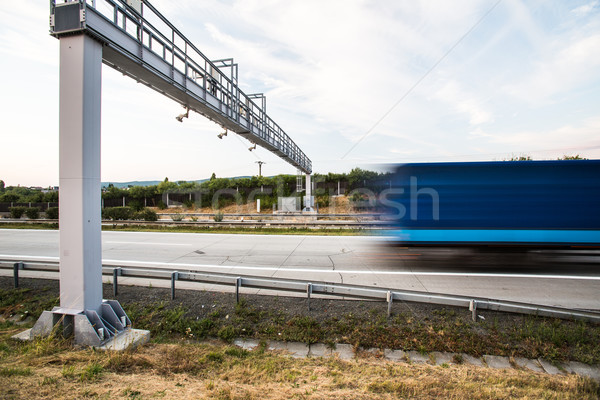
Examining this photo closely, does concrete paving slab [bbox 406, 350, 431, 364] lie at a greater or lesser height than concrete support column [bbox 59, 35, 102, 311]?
lesser

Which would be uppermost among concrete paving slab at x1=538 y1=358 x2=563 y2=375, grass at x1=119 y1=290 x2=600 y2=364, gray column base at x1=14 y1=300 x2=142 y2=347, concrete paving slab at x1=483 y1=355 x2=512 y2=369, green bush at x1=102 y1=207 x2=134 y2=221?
green bush at x1=102 y1=207 x2=134 y2=221

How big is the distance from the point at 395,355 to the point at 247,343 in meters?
2.16

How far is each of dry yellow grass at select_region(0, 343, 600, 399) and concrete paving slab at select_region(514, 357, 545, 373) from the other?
27 centimetres

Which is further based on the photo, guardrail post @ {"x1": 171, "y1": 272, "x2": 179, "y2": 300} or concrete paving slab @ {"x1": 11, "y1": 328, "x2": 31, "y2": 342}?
guardrail post @ {"x1": 171, "y1": 272, "x2": 179, "y2": 300}

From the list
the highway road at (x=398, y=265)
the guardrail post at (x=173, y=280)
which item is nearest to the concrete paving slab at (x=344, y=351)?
the highway road at (x=398, y=265)

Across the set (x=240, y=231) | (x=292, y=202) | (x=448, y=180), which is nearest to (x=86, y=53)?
(x=448, y=180)

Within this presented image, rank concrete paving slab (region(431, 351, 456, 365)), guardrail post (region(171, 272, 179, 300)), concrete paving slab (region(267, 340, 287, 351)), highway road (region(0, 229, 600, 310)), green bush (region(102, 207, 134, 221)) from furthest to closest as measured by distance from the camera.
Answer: green bush (region(102, 207, 134, 221)) < highway road (region(0, 229, 600, 310)) < guardrail post (region(171, 272, 179, 300)) < concrete paving slab (region(267, 340, 287, 351)) < concrete paving slab (region(431, 351, 456, 365))

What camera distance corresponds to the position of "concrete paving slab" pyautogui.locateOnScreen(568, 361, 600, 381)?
3804mm

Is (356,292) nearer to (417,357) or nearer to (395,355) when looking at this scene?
(395,355)

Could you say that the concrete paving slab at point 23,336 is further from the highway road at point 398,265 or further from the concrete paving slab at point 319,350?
the highway road at point 398,265

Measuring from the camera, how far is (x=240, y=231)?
17.9 m

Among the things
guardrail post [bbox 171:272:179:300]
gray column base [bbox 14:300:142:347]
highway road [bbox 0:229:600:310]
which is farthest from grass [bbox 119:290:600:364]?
highway road [bbox 0:229:600:310]

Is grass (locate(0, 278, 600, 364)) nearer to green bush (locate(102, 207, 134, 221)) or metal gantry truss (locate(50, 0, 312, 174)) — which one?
metal gantry truss (locate(50, 0, 312, 174))

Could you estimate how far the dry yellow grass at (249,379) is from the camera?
10.4 ft
